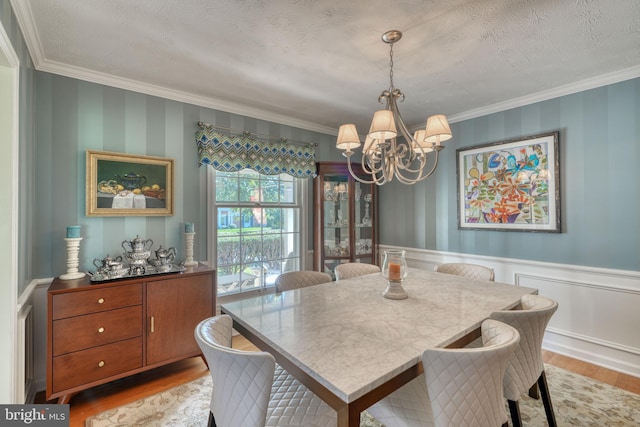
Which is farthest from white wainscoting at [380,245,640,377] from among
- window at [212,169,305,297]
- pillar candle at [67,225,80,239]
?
pillar candle at [67,225,80,239]

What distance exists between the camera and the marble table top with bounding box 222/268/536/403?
1016mm

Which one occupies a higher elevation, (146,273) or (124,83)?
(124,83)

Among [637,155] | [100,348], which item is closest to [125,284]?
[100,348]

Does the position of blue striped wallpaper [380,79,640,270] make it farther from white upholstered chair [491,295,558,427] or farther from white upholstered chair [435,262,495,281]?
white upholstered chair [491,295,558,427]

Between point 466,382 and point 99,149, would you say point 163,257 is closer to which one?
point 99,149

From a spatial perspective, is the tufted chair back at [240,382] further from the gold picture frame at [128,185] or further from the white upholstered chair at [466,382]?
the gold picture frame at [128,185]

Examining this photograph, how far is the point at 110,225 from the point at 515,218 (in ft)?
12.3

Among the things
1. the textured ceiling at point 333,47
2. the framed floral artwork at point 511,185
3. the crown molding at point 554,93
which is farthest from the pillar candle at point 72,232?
the crown molding at point 554,93

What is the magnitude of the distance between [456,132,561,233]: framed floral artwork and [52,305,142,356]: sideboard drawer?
130 inches

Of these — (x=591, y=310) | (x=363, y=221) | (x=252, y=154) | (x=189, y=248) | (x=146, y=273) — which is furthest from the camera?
(x=363, y=221)

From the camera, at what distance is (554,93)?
270 cm

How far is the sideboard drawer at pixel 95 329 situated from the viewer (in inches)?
74.1

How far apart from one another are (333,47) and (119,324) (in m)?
2.46

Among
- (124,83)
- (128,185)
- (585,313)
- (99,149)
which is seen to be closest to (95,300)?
(128,185)
